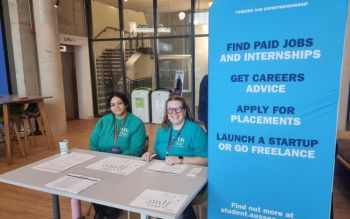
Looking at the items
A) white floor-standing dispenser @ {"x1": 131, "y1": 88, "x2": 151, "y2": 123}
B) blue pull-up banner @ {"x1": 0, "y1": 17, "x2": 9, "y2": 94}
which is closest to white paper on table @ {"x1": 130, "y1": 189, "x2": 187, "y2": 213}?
white floor-standing dispenser @ {"x1": 131, "y1": 88, "x2": 151, "y2": 123}

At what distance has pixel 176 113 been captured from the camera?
1994mm

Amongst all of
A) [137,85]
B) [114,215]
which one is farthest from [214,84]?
[137,85]

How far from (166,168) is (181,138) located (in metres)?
0.30

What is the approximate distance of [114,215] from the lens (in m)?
2.47

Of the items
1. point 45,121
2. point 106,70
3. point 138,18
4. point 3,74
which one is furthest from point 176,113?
point 106,70

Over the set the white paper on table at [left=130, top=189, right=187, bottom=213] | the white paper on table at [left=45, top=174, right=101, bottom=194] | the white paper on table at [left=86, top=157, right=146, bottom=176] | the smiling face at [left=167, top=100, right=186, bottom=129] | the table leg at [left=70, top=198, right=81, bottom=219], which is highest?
the smiling face at [left=167, top=100, right=186, bottom=129]

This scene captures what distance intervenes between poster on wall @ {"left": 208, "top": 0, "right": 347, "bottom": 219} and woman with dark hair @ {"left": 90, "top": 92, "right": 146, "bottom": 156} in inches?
38.0

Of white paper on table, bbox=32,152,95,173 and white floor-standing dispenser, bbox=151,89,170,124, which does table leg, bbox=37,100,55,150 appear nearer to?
white floor-standing dispenser, bbox=151,89,170,124

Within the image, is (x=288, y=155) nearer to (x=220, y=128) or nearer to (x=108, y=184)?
(x=220, y=128)

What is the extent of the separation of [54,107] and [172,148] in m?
4.43

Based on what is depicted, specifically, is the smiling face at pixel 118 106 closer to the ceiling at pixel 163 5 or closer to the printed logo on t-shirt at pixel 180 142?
the printed logo on t-shirt at pixel 180 142

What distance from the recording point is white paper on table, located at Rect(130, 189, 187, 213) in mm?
1277

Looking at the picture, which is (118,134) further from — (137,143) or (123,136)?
(137,143)

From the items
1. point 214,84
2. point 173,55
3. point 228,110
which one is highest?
point 173,55
